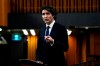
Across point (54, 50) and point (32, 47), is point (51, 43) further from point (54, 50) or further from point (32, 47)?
point (32, 47)

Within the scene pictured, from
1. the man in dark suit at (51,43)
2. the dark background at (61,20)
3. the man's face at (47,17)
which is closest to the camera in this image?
the man in dark suit at (51,43)

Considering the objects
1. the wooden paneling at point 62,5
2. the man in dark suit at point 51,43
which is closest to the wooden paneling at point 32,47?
the wooden paneling at point 62,5

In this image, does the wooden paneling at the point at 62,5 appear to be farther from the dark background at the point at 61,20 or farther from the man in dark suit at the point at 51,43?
the man in dark suit at the point at 51,43

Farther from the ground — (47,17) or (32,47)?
(47,17)

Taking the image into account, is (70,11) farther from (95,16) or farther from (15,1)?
(15,1)

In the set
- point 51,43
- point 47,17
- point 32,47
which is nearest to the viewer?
point 51,43

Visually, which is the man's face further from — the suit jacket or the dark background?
the dark background

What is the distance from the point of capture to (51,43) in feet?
9.55

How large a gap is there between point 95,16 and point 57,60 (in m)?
4.65

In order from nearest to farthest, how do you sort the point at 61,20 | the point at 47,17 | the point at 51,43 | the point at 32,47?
the point at 51,43 < the point at 47,17 < the point at 61,20 < the point at 32,47

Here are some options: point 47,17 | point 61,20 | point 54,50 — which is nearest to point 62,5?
point 61,20

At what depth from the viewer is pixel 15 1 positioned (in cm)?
788

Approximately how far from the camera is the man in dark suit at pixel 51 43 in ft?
9.65

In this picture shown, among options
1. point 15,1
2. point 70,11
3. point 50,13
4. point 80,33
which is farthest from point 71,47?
point 50,13
